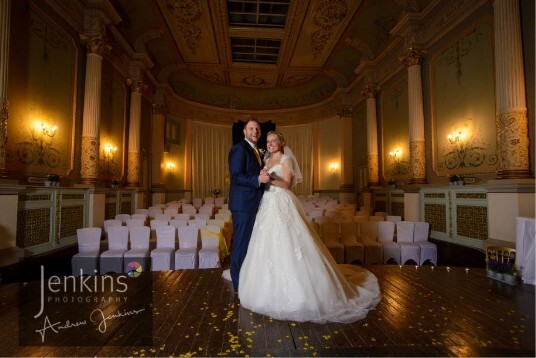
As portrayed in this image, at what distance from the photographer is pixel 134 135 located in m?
9.27

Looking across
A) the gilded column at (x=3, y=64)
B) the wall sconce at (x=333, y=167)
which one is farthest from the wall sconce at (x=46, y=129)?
the wall sconce at (x=333, y=167)

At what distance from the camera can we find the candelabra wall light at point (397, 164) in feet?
27.1

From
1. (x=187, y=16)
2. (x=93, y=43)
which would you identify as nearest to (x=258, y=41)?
(x=187, y=16)

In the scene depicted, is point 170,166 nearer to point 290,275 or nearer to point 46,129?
point 46,129

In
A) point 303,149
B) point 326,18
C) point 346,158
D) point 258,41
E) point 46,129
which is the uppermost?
Answer: point 258,41

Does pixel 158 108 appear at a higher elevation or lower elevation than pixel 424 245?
higher

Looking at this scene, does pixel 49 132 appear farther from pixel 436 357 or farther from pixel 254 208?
pixel 436 357

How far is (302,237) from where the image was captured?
2.48 metres

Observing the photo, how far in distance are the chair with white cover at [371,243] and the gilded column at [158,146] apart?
9.01 m

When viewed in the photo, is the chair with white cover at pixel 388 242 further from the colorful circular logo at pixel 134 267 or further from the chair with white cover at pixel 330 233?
the colorful circular logo at pixel 134 267

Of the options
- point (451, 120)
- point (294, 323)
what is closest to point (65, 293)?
point (294, 323)

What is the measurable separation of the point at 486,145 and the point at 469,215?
140cm

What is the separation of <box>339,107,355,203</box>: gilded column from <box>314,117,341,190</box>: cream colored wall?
856mm

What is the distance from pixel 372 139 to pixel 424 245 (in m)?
5.95
